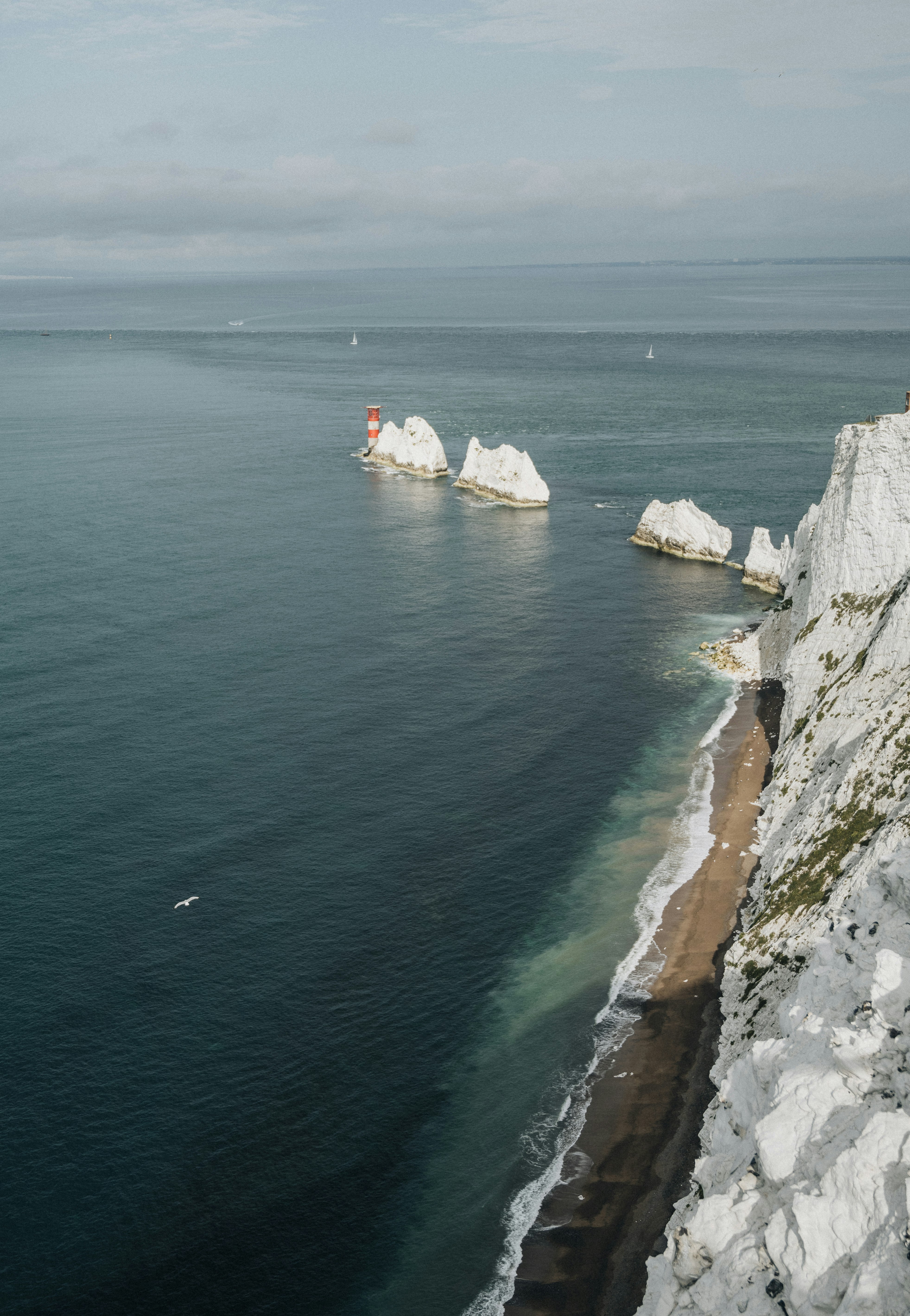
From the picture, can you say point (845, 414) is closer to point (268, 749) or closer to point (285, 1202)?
point (268, 749)

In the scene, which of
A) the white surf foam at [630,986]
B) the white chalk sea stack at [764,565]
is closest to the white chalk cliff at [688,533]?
the white chalk sea stack at [764,565]

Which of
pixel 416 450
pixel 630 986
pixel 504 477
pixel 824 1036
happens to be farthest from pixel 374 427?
pixel 824 1036

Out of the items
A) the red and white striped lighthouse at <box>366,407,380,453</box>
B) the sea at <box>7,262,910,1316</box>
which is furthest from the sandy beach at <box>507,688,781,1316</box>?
the red and white striped lighthouse at <box>366,407,380,453</box>

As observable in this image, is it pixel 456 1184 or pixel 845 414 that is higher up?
pixel 845 414

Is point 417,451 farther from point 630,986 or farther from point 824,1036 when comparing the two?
point 824,1036

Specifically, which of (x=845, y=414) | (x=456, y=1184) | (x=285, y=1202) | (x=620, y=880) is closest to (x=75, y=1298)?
(x=285, y=1202)

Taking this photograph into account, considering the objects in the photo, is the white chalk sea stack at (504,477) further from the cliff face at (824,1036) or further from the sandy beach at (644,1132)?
the sandy beach at (644,1132)
